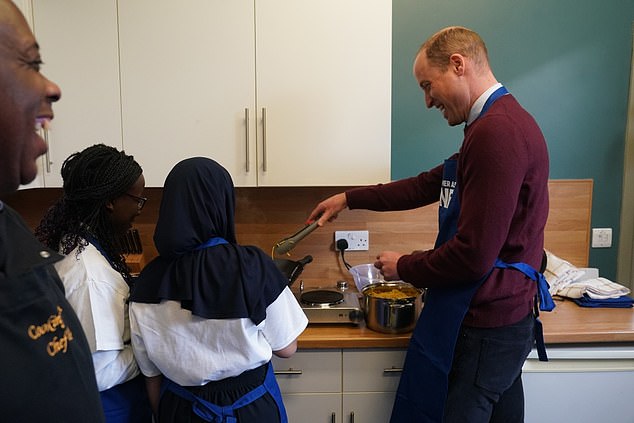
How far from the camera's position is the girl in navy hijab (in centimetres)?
110

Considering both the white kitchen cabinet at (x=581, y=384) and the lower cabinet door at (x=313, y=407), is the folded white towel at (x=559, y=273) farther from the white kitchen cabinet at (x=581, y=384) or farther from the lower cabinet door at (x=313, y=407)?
the lower cabinet door at (x=313, y=407)

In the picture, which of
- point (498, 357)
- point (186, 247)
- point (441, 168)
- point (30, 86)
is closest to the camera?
point (30, 86)

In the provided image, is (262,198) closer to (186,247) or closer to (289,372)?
(289,372)

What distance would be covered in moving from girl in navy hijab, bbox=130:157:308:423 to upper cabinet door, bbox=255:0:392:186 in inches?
20.9

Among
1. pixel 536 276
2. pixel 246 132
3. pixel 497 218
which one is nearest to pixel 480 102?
pixel 497 218

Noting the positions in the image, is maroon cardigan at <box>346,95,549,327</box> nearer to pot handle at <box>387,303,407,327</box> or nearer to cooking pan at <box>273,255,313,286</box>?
pot handle at <box>387,303,407,327</box>

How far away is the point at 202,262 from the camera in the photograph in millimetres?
1113

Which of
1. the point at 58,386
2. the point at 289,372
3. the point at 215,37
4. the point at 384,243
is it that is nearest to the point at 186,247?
the point at 58,386

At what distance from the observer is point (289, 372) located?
1.61 metres

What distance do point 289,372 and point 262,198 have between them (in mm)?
742

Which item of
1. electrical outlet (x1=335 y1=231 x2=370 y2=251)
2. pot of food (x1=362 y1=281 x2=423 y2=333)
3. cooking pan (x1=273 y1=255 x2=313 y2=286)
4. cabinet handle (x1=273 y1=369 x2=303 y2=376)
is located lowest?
cabinet handle (x1=273 y1=369 x2=303 y2=376)

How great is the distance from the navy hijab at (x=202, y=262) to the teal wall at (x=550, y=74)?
1.06 m

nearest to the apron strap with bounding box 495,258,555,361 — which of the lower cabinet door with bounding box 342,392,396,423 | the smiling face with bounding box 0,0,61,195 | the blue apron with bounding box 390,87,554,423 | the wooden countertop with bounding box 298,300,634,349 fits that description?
the blue apron with bounding box 390,87,554,423

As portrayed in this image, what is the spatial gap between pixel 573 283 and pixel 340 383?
102cm
